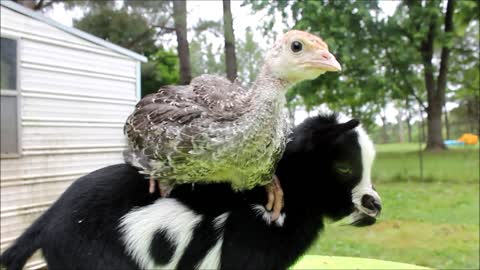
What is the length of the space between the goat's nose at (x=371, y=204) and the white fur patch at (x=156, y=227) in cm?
49

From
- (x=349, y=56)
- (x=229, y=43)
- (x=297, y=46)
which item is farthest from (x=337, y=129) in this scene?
(x=349, y=56)

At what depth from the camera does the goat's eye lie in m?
1.49

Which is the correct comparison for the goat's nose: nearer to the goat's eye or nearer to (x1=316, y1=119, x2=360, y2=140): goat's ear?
the goat's eye

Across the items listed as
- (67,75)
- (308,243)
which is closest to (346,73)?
(67,75)

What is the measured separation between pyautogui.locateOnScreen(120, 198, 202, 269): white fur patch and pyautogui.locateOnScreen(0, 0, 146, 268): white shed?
8.26 ft

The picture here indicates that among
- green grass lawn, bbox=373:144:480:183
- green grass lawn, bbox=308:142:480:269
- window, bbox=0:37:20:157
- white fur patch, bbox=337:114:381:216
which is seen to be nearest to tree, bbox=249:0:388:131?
green grass lawn, bbox=373:144:480:183

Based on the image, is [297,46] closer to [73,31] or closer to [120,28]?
[120,28]

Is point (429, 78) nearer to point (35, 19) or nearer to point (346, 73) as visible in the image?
point (346, 73)

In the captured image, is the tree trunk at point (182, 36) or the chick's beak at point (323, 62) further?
the tree trunk at point (182, 36)

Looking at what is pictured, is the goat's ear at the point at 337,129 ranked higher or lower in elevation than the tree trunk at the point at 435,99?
lower

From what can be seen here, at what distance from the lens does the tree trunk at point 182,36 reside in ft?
7.16

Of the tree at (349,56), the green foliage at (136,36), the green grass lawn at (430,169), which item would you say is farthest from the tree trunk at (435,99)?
the green foliage at (136,36)

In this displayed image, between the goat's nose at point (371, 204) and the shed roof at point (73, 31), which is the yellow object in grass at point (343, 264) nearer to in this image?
the goat's nose at point (371, 204)

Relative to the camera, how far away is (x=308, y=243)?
151cm
